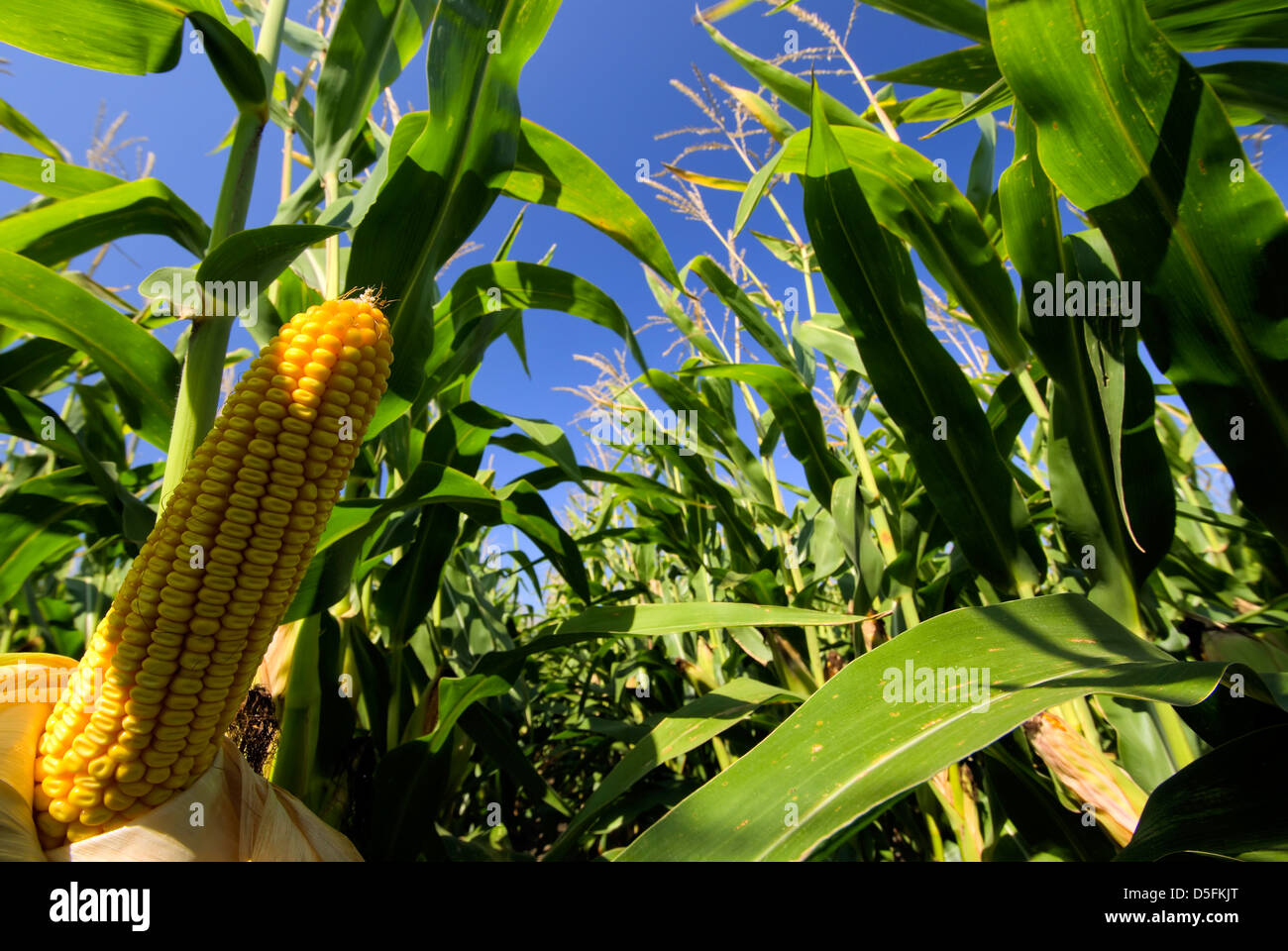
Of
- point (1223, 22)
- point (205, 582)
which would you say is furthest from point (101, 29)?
point (1223, 22)

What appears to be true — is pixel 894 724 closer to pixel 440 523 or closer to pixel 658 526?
pixel 440 523

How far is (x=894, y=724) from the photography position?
2.12 feet

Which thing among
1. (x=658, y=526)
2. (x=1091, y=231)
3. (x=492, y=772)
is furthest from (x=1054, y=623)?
(x=492, y=772)

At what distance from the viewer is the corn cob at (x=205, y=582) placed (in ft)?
2.11

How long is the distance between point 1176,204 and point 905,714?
81cm

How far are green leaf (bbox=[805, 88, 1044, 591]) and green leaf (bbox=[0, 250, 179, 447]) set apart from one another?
123 cm

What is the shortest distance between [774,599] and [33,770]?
1.54 meters

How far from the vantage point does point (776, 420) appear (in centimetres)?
174

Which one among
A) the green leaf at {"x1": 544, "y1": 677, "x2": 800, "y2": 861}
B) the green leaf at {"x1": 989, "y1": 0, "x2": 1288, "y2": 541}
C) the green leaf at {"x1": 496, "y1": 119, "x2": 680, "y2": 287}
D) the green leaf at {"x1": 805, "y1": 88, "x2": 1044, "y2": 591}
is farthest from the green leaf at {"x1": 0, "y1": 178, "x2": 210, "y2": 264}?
the green leaf at {"x1": 989, "y1": 0, "x2": 1288, "y2": 541}

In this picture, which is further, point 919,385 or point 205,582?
point 919,385

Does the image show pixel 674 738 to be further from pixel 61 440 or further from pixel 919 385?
pixel 61 440

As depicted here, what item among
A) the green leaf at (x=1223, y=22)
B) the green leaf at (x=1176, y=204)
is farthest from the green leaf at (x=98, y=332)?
the green leaf at (x=1223, y=22)

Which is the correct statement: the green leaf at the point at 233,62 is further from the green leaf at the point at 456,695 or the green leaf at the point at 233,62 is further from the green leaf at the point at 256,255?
→ the green leaf at the point at 456,695

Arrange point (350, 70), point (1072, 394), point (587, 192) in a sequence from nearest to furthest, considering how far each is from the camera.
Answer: point (1072, 394)
point (350, 70)
point (587, 192)
